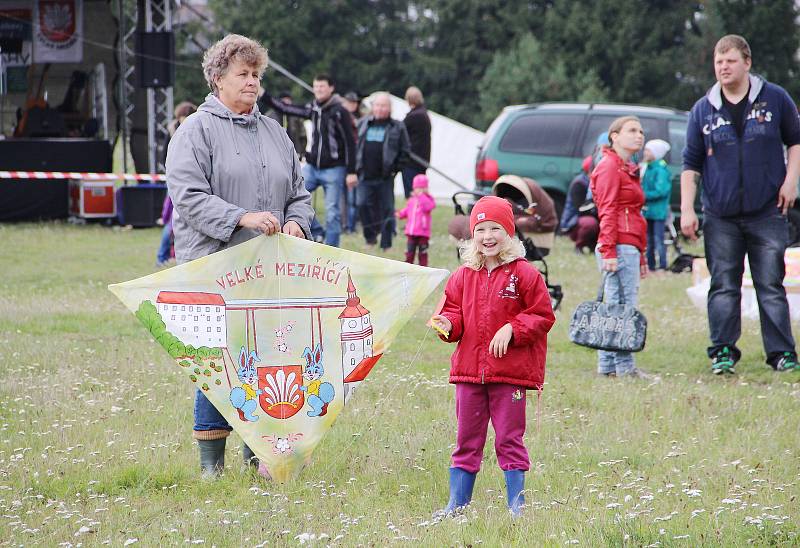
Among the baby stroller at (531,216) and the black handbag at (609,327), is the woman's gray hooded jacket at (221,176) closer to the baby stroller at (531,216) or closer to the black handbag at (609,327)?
the black handbag at (609,327)

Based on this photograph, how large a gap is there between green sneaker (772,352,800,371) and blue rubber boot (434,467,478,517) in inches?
154

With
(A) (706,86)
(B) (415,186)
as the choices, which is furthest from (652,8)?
(B) (415,186)

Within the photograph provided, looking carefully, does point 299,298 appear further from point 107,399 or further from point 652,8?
point 652,8

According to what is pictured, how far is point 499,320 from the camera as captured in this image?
4891 mm

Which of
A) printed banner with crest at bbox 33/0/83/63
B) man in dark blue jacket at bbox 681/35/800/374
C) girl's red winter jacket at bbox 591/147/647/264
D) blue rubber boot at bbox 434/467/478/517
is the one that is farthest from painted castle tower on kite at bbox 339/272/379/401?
printed banner with crest at bbox 33/0/83/63

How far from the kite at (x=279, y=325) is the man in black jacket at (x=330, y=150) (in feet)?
28.9

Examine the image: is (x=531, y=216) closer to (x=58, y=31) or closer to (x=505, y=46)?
(x=58, y=31)

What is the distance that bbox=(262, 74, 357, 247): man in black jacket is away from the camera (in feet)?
47.3

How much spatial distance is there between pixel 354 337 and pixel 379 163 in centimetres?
1038

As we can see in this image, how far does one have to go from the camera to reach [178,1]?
21297mm

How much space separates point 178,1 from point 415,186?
882 cm

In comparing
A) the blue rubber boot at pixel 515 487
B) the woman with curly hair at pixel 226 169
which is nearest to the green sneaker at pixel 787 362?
the blue rubber boot at pixel 515 487

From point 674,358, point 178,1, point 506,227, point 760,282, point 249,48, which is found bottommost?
point 674,358

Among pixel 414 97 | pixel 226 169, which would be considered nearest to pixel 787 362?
pixel 226 169
